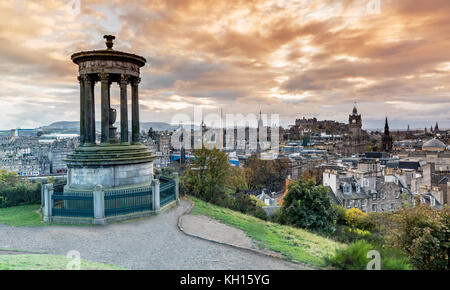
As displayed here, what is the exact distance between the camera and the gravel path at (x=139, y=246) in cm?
893

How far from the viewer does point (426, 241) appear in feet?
36.6

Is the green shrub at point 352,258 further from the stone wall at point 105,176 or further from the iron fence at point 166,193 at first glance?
the stone wall at point 105,176

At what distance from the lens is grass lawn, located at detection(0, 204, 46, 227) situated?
13655 millimetres

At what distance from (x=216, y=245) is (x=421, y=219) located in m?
9.47

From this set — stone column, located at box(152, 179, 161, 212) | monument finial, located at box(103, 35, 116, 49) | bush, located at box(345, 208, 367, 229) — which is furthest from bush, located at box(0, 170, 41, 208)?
bush, located at box(345, 208, 367, 229)

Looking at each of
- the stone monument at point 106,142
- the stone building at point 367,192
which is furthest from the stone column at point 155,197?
the stone building at point 367,192

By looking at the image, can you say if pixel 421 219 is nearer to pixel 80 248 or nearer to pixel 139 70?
pixel 80 248

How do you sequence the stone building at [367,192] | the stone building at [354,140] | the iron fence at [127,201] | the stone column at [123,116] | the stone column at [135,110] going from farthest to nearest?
the stone building at [354,140], the stone building at [367,192], the stone column at [135,110], the stone column at [123,116], the iron fence at [127,201]

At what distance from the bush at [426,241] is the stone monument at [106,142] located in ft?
45.0

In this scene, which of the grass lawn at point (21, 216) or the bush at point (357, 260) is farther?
the grass lawn at point (21, 216)

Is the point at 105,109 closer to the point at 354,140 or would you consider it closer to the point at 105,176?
the point at 105,176

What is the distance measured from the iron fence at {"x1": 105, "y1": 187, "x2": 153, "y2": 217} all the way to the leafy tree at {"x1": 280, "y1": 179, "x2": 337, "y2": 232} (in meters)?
11.1
